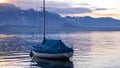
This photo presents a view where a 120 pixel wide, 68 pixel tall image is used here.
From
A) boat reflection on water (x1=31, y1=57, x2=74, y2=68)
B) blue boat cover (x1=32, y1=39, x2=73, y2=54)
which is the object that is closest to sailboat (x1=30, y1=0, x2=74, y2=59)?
blue boat cover (x1=32, y1=39, x2=73, y2=54)

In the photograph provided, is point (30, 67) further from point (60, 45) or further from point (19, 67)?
point (60, 45)

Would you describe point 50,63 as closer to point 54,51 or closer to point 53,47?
point 54,51

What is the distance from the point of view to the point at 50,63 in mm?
59656

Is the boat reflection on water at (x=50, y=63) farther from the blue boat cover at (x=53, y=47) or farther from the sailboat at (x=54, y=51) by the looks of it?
the blue boat cover at (x=53, y=47)

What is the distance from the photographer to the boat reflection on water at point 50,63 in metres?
56.4

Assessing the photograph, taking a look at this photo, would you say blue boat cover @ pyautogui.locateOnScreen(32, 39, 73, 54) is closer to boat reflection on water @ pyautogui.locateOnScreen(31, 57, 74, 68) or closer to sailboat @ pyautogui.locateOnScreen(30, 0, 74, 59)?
sailboat @ pyautogui.locateOnScreen(30, 0, 74, 59)

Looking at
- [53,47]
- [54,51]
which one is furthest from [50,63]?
[53,47]

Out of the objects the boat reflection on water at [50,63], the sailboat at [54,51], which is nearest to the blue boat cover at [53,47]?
the sailboat at [54,51]

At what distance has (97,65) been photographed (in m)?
55.3

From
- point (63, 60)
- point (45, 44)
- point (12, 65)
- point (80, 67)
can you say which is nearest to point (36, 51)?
point (45, 44)

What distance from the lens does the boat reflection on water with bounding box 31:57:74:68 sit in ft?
185

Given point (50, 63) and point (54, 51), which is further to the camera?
point (54, 51)

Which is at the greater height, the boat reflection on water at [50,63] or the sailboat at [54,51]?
the sailboat at [54,51]

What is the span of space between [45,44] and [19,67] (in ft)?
45.2
